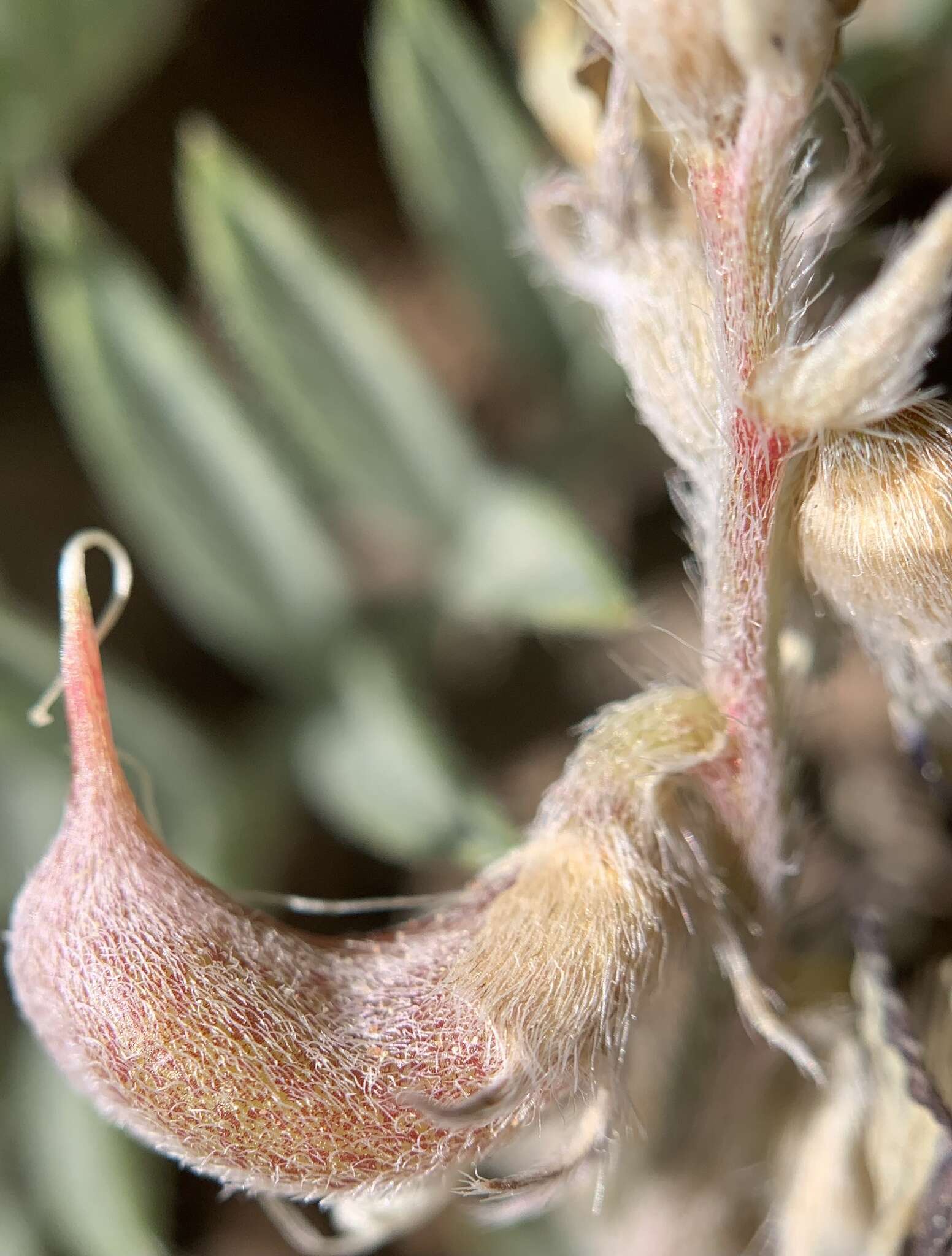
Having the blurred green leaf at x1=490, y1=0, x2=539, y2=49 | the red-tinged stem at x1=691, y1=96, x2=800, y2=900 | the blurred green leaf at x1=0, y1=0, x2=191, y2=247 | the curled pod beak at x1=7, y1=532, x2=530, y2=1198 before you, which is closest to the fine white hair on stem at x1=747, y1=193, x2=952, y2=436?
the red-tinged stem at x1=691, y1=96, x2=800, y2=900

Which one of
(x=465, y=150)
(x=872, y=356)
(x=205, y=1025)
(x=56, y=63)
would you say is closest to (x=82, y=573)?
(x=205, y=1025)

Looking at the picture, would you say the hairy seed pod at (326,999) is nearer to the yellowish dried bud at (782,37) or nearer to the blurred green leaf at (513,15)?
the yellowish dried bud at (782,37)

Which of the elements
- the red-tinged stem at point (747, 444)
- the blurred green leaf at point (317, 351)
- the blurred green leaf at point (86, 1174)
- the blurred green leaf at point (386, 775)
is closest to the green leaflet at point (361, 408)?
the blurred green leaf at point (317, 351)

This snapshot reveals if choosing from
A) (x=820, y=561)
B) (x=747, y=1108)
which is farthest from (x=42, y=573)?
(x=820, y=561)

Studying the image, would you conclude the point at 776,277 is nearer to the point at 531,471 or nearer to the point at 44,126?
the point at 531,471

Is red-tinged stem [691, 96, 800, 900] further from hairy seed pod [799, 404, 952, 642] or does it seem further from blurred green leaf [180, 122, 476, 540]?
blurred green leaf [180, 122, 476, 540]

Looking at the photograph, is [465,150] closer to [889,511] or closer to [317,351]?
[317,351]
